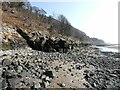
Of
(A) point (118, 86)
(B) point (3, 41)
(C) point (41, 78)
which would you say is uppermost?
(B) point (3, 41)

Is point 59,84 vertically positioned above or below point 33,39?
below

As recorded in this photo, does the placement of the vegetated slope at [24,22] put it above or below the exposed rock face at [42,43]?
above

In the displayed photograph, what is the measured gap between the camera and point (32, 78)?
43.4 feet

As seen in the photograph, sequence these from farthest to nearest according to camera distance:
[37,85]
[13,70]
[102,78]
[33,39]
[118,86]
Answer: [33,39] < [102,78] < [118,86] < [13,70] < [37,85]

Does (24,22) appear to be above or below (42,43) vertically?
above

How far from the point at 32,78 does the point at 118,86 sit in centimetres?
584

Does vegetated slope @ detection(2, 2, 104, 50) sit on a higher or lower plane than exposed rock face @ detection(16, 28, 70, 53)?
higher

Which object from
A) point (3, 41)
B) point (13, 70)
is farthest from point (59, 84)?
point (3, 41)

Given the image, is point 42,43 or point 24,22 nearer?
point 42,43

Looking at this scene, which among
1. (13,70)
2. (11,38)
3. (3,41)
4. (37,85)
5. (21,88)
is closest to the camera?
(21,88)

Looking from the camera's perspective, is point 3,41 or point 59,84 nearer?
point 59,84

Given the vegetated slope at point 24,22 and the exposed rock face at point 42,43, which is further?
the vegetated slope at point 24,22

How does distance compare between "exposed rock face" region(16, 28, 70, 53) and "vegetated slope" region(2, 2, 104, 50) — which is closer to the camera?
"exposed rock face" region(16, 28, 70, 53)

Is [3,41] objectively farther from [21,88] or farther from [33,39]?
[21,88]
